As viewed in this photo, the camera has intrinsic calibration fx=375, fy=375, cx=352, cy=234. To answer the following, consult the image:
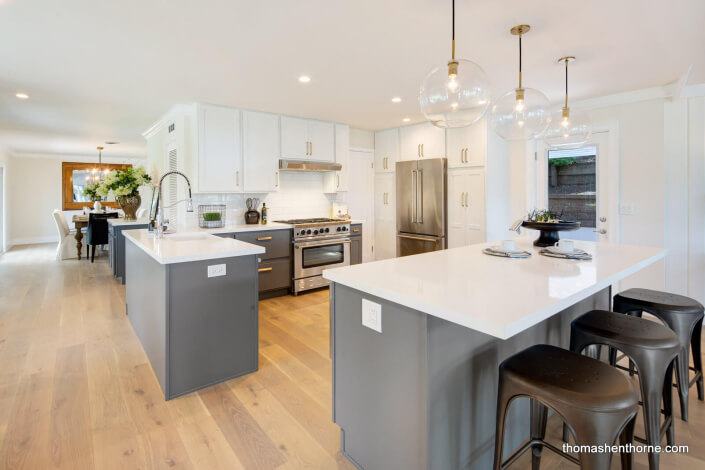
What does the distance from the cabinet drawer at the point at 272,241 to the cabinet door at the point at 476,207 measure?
7.63 feet

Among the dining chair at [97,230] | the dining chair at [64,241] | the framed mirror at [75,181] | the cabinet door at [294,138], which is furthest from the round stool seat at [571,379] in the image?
the framed mirror at [75,181]

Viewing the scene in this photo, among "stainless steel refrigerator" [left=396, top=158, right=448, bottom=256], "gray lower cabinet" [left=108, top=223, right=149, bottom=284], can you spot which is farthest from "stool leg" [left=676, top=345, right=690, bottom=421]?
"gray lower cabinet" [left=108, top=223, right=149, bottom=284]

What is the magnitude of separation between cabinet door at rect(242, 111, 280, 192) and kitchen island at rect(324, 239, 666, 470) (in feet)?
10.7

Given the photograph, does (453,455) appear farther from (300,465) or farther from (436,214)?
(436,214)

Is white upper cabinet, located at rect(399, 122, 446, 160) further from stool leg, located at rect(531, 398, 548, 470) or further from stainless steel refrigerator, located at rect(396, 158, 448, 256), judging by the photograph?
stool leg, located at rect(531, 398, 548, 470)

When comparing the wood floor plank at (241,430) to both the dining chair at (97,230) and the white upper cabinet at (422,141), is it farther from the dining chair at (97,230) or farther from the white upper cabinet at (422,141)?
the dining chair at (97,230)

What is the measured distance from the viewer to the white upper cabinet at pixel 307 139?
4980 mm

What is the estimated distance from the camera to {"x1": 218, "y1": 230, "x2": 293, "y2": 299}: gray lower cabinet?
174 inches

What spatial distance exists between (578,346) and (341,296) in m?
1.16

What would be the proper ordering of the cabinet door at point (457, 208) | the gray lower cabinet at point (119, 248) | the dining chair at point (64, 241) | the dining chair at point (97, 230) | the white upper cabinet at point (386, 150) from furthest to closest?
the dining chair at point (64, 241) < the dining chair at point (97, 230) < the white upper cabinet at point (386, 150) < the gray lower cabinet at point (119, 248) < the cabinet door at point (457, 208)

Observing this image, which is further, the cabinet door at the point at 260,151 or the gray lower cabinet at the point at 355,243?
the gray lower cabinet at the point at 355,243

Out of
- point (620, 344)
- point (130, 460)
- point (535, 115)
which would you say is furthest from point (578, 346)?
point (130, 460)

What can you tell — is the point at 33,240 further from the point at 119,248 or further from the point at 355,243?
the point at 355,243

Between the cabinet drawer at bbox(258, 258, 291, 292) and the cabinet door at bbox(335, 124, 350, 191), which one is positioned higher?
the cabinet door at bbox(335, 124, 350, 191)
